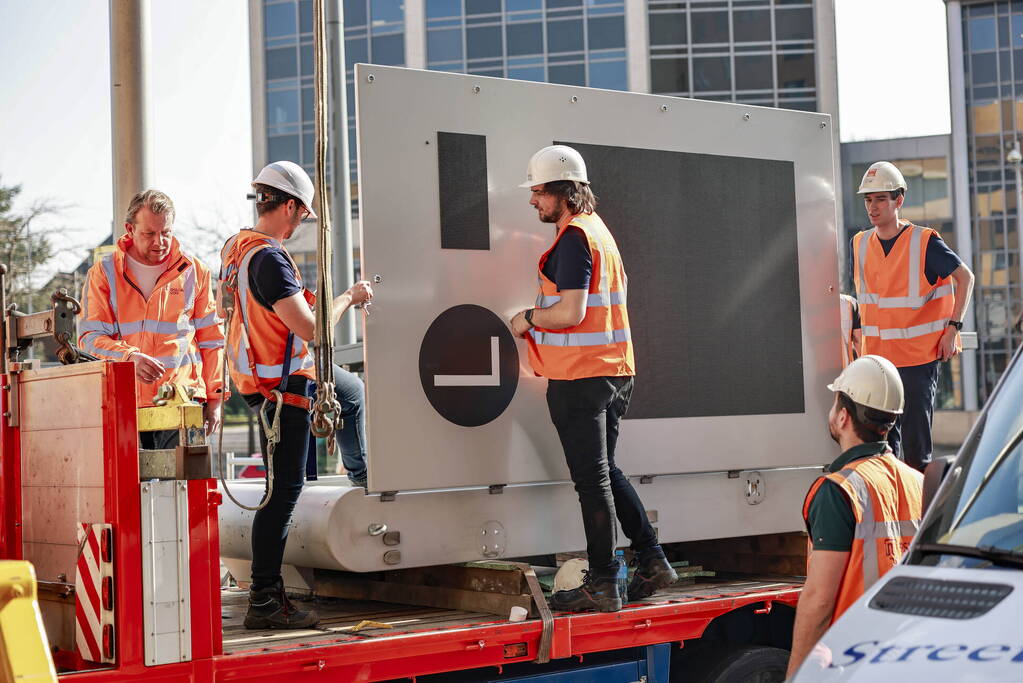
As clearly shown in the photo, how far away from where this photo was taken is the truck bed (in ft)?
14.8

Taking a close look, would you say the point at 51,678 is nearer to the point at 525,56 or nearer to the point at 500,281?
the point at 500,281

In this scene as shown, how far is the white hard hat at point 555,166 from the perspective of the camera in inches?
221

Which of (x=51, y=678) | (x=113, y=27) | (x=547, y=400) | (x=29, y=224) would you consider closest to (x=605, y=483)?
(x=547, y=400)

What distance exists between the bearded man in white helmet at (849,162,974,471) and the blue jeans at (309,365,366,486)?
288cm

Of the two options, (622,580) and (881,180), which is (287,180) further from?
(881,180)

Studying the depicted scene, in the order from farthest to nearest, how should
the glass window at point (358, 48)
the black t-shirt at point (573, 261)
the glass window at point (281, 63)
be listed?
the glass window at point (281, 63), the glass window at point (358, 48), the black t-shirt at point (573, 261)

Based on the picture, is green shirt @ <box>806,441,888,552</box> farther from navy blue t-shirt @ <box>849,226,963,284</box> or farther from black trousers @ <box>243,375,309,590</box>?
navy blue t-shirt @ <box>849,226,963,284</box>

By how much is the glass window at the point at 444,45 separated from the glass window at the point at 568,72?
3.68 m

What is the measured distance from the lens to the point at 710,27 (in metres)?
48.7

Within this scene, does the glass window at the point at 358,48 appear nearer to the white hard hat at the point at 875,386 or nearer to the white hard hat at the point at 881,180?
the white hard hat at the point at 881,180

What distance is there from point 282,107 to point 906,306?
4505cm

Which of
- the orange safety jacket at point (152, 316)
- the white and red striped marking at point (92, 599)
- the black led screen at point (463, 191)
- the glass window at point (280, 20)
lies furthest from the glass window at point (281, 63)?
the white and red striped marking at point (92, 599)

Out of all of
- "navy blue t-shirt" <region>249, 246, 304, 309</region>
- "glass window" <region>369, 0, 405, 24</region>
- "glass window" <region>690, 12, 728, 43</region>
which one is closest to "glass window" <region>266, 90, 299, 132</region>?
"glass window" <region>369, 0, 405, 24</region>

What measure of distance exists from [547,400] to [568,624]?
1.07 meters
